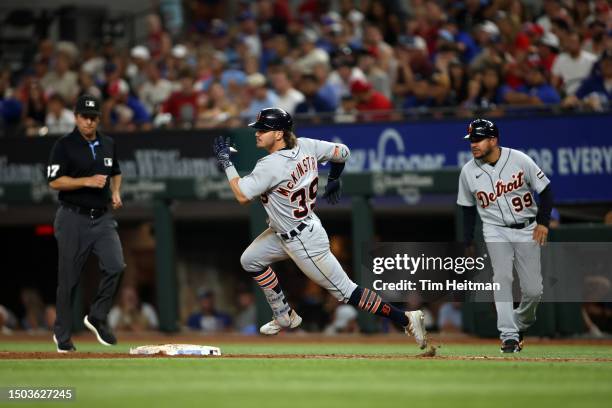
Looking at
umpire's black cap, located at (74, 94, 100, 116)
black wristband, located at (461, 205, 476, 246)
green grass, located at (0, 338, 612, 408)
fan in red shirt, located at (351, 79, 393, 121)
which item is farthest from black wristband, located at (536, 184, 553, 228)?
fan in red shirt, located at (351, 79, 393, 121)

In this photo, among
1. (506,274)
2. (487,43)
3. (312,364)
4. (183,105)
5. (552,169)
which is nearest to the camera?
(312,364)

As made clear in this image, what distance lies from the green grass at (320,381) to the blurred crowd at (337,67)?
19.9 feet

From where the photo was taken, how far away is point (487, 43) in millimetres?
15336

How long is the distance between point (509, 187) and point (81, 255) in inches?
144

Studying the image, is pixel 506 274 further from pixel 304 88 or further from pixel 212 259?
pixel 212 259

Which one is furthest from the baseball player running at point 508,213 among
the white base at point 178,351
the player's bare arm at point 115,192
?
the player's bare arm at point 115,192

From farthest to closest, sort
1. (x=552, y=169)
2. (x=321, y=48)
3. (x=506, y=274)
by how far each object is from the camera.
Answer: (x=321, y=48) < (x=552, y=169) < (x=506, y=274)

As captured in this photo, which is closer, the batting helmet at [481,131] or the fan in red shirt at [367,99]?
the batting helmet at [481,131]

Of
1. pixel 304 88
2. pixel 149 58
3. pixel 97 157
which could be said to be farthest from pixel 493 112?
pixel 149 58

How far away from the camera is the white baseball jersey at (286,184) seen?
867 centimetres

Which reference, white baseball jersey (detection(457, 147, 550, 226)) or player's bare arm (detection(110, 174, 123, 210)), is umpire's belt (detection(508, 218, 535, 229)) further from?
player's bare arm (detection(110, 174, 123, 210))

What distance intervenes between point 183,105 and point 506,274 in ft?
26.5

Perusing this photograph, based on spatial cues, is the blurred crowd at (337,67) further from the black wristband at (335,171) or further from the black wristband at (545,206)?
the black wristband at (335,171)

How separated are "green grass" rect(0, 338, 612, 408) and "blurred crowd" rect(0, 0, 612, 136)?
6052 mm
